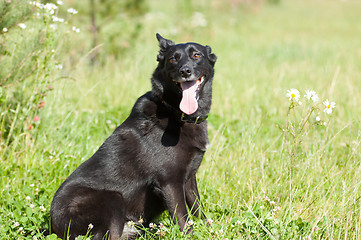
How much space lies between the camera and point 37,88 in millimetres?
3627

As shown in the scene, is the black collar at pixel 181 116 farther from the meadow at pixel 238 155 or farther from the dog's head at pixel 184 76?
the meadow at pixel 238 155

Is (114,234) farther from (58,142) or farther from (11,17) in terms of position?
(11,17)

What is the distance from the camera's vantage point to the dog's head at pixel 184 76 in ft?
9.10

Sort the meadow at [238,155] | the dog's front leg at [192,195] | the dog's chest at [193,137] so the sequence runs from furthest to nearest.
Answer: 1. the dog's front leg at [192,195]
2. the dog's chest at [193,137]
3. the meadow at [238,155]

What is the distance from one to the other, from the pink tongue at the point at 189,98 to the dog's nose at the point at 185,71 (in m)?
0.12

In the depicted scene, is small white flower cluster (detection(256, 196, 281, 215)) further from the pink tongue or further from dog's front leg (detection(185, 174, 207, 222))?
the pink tongue

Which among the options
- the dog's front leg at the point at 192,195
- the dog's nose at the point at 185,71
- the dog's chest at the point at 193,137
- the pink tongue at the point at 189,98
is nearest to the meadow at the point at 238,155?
the dog's front leg at the point at 192,195

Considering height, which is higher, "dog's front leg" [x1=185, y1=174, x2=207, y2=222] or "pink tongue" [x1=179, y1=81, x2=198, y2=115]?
"pink tongue" [x1=179, y1=81, x2=198, y2=115]

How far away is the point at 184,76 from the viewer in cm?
276

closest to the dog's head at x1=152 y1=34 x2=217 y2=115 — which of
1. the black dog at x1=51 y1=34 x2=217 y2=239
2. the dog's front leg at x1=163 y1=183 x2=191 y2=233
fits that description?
the black dog at x1=51 y1=34 x2=217 y2=239

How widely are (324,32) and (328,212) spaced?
51.8ft

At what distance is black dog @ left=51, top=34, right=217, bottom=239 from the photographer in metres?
2.55

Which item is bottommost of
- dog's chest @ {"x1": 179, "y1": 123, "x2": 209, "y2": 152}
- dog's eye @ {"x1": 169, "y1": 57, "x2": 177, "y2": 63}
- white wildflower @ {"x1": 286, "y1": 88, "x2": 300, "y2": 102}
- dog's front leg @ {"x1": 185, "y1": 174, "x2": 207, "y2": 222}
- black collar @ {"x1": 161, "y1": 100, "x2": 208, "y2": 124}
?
dog's front leg @ {"x1": 185, "y1": 174, "x2": 207, "y2": 222}

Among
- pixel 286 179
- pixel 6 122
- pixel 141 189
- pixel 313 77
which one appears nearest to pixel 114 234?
pixel 141 189
